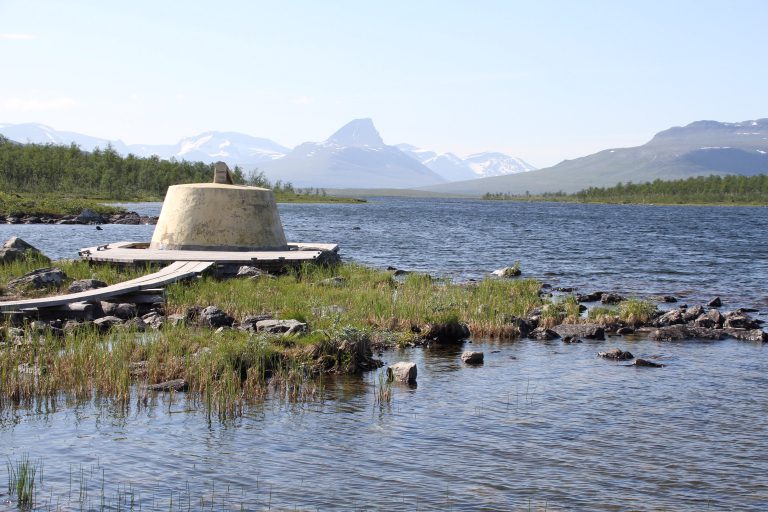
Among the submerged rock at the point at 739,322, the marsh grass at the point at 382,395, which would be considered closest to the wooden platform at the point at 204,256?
the marsh grass at the point at 382,395

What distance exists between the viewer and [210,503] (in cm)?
1086

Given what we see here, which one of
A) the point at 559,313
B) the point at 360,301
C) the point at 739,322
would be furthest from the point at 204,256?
the point at 739,322

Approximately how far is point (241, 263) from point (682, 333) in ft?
49.1

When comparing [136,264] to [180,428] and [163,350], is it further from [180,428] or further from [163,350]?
[180,428]

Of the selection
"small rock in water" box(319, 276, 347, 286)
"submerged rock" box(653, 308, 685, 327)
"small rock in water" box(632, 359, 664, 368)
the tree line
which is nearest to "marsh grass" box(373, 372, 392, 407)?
"small rock in water" box(632, 359, 664, 368)

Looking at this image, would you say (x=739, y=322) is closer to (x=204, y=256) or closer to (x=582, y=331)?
(x=582, y=331)

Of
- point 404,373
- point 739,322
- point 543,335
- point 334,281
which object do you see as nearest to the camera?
point 404,373

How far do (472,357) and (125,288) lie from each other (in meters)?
9.84

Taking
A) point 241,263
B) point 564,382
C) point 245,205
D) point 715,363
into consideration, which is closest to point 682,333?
point 715,363

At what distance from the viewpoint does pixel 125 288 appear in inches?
914

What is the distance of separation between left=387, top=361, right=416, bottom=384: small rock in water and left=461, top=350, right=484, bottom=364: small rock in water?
2.53 m

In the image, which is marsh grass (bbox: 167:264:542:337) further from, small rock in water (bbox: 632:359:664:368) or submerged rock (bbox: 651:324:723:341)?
small rock in water (bbox: 632:359:664:368)

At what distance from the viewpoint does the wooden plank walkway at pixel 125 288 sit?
2045 centimetres

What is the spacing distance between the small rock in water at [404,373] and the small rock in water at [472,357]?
2527 mm
